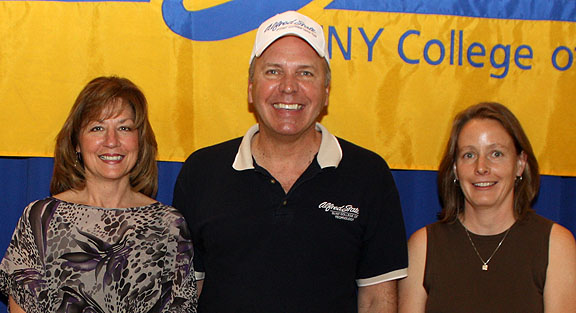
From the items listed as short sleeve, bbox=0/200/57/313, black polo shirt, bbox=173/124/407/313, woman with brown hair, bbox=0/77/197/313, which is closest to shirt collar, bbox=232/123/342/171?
black polo shirt, bbox=173/124/407/313

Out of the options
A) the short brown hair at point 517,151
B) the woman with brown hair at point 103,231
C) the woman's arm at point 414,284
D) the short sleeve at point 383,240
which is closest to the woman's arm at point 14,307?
the woman with brown hair at point 103,231

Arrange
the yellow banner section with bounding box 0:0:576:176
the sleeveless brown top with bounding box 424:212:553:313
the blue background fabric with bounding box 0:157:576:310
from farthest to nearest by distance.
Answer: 1. the blue background fabric with bounding box 0:157:576:310
2. the yellow banner section with bounding box 0:0:576:176
3. the sleeveless brown top with bounding box 424:212:553:313

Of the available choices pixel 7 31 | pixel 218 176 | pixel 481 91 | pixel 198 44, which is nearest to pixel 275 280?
pixel 218 176

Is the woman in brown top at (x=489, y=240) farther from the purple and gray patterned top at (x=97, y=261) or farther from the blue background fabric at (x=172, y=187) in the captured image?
the purple and gray patterned top at (x=97, y=261)

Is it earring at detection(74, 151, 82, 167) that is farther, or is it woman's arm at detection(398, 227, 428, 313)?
woman's arm at detection(398, 227, 428, 313)

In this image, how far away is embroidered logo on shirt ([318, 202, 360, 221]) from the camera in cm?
181

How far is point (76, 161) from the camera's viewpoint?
1.91 m

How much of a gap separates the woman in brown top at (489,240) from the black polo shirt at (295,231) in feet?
0.63

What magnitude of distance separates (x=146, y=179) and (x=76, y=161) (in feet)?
0.79

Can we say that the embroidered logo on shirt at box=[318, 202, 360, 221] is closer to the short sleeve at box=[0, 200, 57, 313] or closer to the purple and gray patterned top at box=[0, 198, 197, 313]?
the purple and gray patterned top at box=[0, 198, 197, 313]

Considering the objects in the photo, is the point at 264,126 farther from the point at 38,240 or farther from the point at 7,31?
the point at 7,31

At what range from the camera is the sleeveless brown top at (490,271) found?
1918 mm

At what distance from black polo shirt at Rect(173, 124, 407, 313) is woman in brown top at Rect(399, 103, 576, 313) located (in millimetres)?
191

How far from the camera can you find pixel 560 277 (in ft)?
6.23
